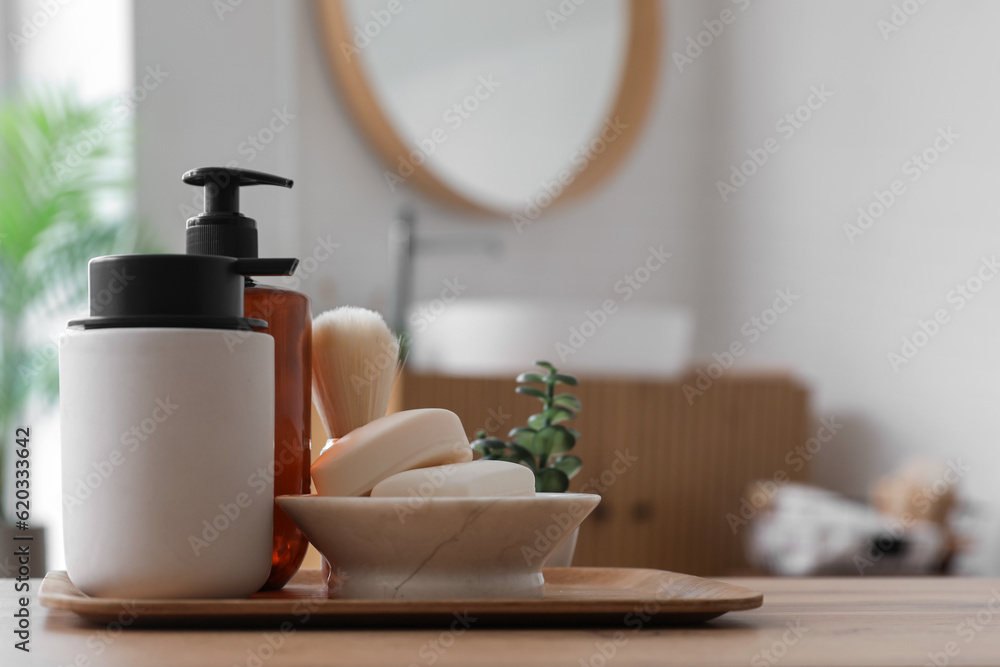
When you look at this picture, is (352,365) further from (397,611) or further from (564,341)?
(564,341)

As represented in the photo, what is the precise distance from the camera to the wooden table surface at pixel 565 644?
27 cm

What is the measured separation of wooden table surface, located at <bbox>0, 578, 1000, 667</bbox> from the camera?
10.7 inches

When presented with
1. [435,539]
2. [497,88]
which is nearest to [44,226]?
[497,88]

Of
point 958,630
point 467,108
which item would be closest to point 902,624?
point 958,630

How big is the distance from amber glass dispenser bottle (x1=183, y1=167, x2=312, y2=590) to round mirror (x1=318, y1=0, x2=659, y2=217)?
5.09 ft

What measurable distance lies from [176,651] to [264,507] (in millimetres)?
74

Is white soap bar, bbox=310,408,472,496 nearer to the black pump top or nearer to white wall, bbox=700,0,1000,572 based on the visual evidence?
the black pump top

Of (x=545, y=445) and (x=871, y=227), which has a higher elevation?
(x=871, y=227)

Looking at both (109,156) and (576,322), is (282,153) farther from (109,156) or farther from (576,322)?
(576,322)

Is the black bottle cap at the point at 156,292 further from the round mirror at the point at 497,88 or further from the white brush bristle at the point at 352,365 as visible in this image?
the round mirror at the point at 497,88

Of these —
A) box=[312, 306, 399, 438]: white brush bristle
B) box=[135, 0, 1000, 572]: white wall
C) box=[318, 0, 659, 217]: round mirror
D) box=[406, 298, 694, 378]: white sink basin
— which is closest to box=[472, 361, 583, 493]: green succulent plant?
box=[312, 306, 399, 438]: white brush bristle

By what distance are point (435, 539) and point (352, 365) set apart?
99 mm

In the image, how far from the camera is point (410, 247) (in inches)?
70.5

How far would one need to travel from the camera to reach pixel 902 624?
0.35 metres
